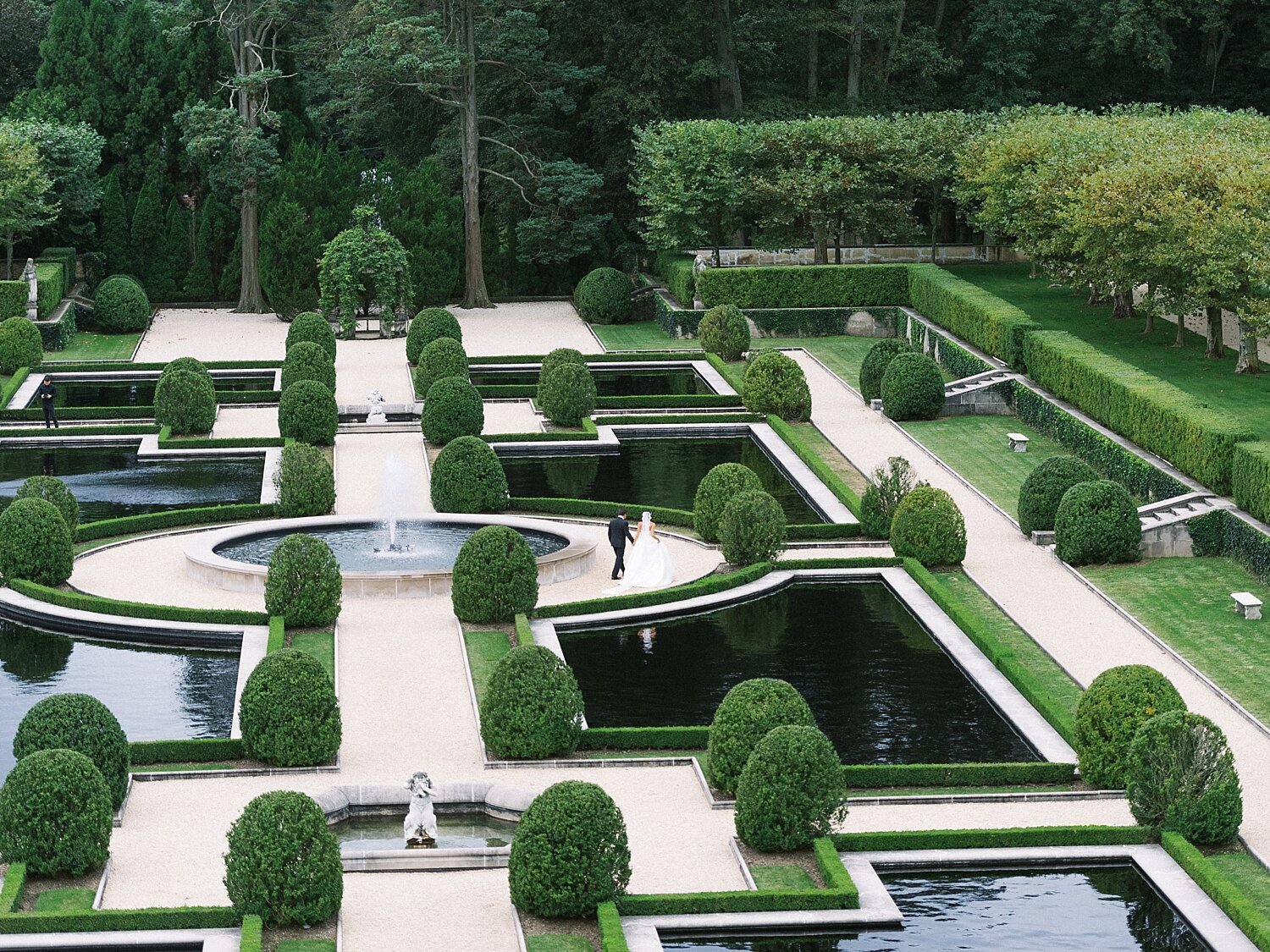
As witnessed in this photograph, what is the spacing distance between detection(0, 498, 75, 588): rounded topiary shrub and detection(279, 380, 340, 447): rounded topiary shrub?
1200cm

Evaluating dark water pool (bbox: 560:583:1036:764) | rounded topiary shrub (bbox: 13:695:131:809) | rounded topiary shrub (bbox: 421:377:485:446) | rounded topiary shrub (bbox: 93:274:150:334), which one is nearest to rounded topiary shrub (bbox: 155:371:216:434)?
rounded topiary shrub (bbox: 421:377:485:446)

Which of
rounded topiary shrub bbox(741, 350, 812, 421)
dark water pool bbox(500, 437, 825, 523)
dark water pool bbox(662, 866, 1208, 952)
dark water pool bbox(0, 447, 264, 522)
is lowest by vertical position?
dark water pool bbox(662, 866, 1208, 952)

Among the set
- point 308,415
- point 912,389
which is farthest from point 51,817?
point 912,389

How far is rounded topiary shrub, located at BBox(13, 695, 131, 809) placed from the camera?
76.3 ft

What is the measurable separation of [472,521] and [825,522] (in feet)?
19.9

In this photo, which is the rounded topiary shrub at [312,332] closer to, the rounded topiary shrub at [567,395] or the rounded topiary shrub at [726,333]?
the rounded topiary shrub at [567,395]

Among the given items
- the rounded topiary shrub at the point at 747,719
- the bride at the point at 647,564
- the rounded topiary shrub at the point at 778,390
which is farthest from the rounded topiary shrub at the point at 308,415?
the rounded topiary shrub at the point at 747,719

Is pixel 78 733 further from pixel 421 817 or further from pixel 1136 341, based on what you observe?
pixel 1136 341

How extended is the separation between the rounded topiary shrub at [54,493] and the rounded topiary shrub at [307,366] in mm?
13295

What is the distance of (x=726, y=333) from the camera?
5675cm

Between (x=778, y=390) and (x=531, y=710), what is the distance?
939 inches

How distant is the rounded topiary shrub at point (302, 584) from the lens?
30.8 metres

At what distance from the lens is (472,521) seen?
3709 cm

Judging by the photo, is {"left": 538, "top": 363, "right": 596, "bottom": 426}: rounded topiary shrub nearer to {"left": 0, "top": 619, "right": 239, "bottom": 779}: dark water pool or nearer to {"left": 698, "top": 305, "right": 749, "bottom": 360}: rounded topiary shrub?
{"left": 698, "top": 305, "right": 749, "bottom": 360}: rounded topiary shrub
